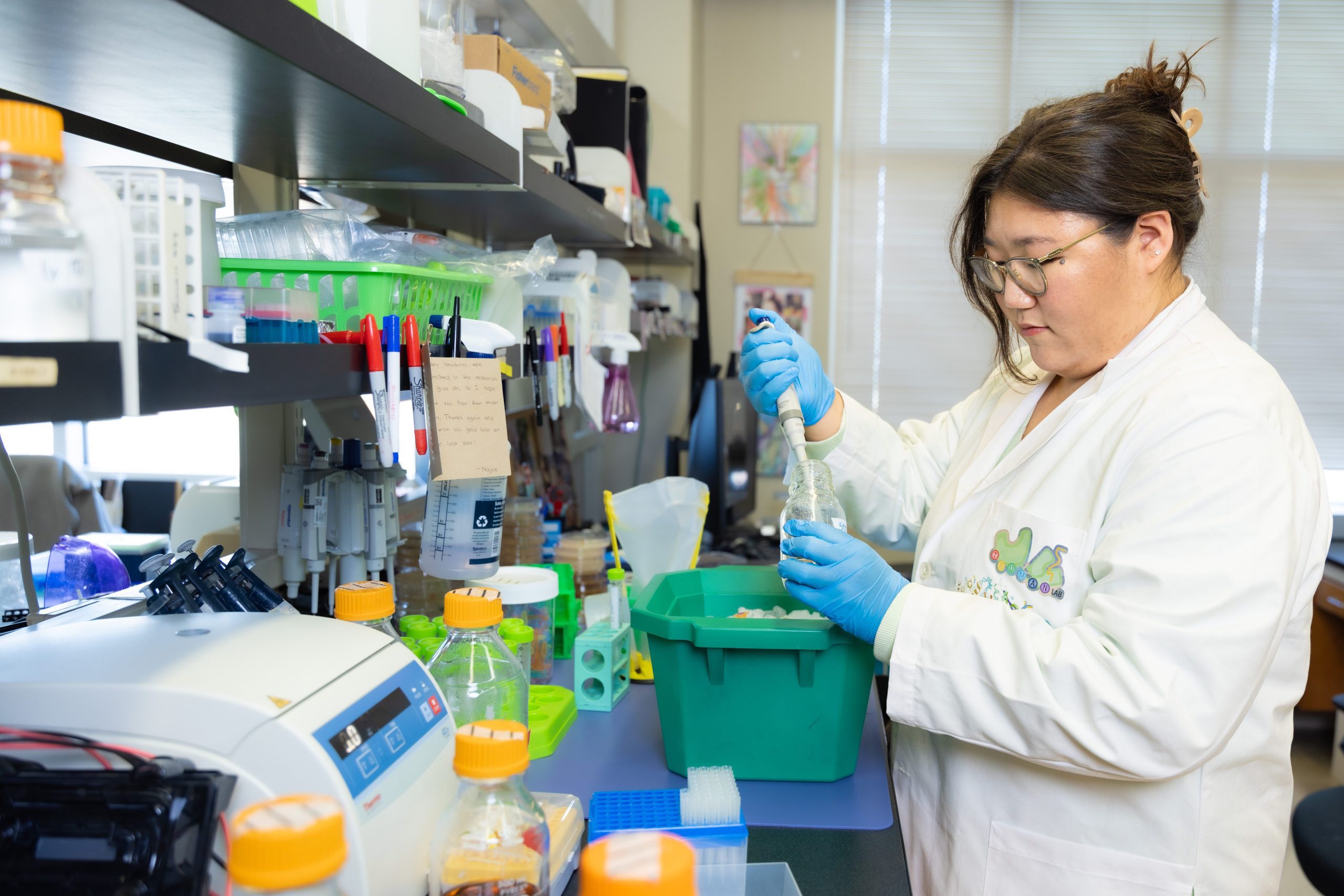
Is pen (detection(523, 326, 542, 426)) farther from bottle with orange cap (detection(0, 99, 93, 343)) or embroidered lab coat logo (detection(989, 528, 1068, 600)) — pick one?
bottle with orange cap (detection(0, 99, 93, 343))

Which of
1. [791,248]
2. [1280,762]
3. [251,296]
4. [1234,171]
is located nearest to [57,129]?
[251,296]

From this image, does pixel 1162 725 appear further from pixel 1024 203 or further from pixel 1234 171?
pixel 1234 171

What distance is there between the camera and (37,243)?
55 centimetres

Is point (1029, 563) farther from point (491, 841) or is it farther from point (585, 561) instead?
point (585, 561)

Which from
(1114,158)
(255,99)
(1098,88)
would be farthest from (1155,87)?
(1098,88)

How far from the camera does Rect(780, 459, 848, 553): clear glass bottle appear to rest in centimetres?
141

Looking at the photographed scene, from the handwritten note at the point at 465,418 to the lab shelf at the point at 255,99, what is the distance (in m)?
0.26

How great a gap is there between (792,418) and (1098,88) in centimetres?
360

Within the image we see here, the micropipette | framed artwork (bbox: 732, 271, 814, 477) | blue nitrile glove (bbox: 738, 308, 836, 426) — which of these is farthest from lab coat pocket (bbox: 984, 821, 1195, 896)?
framed artwork (bbox: 732, 271, 814, 477)

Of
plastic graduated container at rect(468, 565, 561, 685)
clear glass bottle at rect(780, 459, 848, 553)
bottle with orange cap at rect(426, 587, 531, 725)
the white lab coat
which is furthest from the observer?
plastic graduated container at rect(468, 565, 561, 685)

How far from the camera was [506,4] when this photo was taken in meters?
2.14

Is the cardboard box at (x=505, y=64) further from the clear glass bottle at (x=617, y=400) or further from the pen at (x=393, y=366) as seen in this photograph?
the clear glass bottle at (x=617, y=400)

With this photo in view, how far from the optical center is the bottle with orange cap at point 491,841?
0.79 meters

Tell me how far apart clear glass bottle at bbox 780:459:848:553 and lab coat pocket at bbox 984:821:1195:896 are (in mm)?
467
